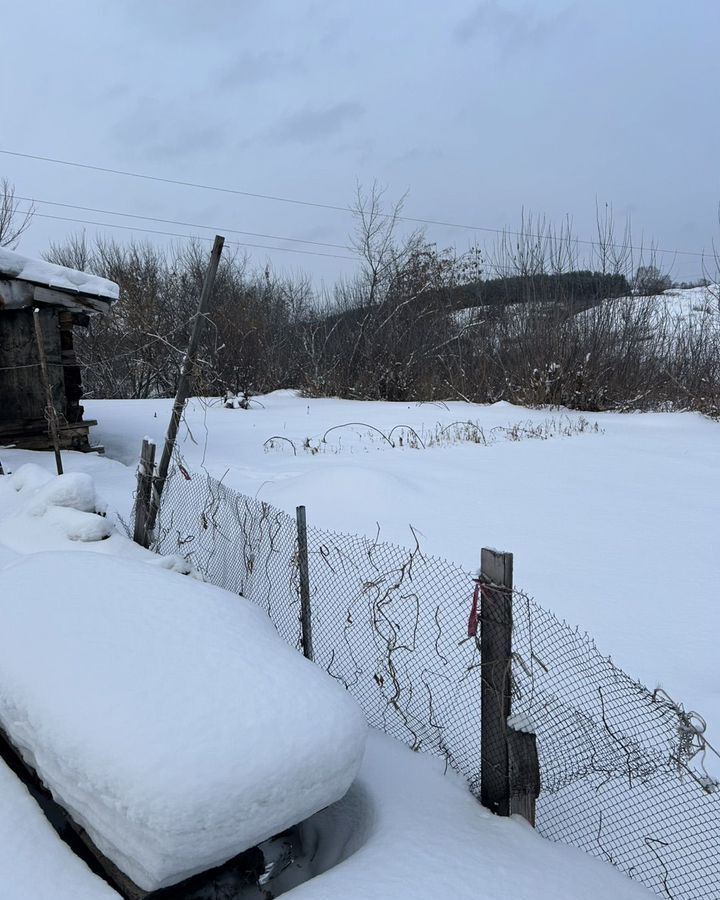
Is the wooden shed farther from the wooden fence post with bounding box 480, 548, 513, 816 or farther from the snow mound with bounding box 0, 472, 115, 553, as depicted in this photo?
the wooden fence post with bounding box 480, 548, 513, 816

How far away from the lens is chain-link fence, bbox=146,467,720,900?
2262 mm

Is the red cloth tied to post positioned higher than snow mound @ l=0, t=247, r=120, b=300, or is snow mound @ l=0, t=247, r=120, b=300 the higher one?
snow mound @ l=0, t=247, r=120, b=300

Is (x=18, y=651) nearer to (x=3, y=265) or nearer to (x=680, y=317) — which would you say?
(x=3, y=265)

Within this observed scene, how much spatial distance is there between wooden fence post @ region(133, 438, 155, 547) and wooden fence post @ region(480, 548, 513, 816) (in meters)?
3.32

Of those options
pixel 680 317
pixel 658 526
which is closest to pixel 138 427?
pixel 658 526

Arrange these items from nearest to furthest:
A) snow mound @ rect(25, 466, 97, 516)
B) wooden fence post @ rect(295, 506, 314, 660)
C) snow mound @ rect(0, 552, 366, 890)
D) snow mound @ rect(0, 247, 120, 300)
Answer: snow mound @ rect(0, 552, 366, 890)
wooden fence post @ rect(295, 506, 314, 660)
snow mound @ rect(25, 466, 97, 516)
snow mound @ rect(0, 247, 120, 300)

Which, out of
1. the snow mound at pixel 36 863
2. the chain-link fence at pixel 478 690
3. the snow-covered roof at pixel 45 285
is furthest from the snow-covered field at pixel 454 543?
the snow-covered roof at pixel 45 285

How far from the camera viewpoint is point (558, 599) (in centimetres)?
414

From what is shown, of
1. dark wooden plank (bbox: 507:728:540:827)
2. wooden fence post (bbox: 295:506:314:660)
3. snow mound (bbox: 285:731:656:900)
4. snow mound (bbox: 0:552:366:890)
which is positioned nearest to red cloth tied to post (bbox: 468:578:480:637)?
dark wooden plank (bbox: 507:728:540:827)

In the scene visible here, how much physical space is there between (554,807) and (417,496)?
388cm

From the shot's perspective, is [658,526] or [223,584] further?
[658,526]

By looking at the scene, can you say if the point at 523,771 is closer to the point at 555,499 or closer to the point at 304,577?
the point at 304,577

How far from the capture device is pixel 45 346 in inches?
345

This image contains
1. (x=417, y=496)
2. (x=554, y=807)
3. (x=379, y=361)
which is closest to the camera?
(x=554, y=807)
